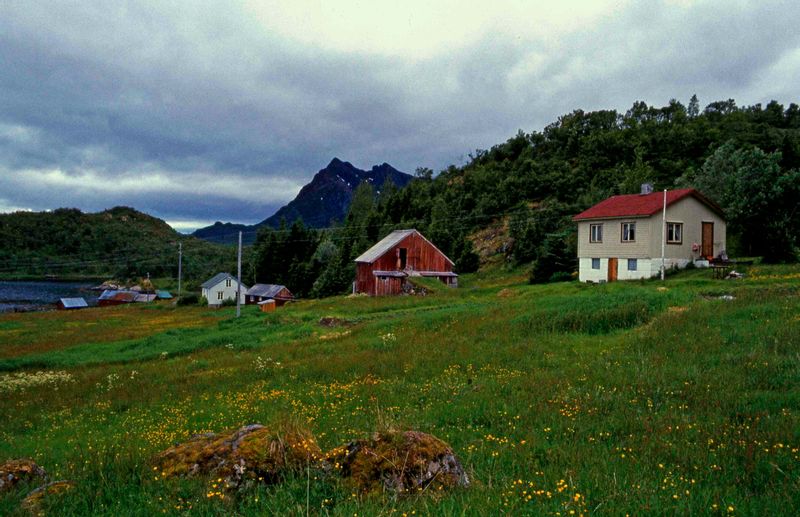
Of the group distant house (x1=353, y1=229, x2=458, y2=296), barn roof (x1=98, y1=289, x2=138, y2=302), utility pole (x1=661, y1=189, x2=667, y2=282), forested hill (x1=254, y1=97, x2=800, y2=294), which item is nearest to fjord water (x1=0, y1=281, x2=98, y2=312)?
barn roof (x1=98, y1=289, x2=138, y2=302)

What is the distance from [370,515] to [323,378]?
1038 centimetres

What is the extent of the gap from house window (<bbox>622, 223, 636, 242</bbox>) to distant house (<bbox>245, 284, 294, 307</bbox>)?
55058 millimetres

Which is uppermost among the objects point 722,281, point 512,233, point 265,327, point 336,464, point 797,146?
point 797,146

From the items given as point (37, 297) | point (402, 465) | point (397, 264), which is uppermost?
point (397, 264)

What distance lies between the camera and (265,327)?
112ft

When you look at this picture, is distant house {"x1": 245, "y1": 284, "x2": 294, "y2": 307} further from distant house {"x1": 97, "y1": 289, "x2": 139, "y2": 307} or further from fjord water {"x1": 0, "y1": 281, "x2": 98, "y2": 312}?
fjord water {"x1": 0, "y1": 281, "x2": 98, "y2": 312}

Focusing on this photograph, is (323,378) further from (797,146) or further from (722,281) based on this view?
(797,146)

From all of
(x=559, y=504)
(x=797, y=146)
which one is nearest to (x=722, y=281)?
(x=559, y=504)

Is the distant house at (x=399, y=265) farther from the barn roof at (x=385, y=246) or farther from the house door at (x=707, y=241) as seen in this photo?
the house door at (x=707, y=241)

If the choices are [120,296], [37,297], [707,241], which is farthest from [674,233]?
[37,297]

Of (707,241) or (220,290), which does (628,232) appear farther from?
(220,290)

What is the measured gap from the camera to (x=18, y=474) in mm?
5984

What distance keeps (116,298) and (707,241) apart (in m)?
115

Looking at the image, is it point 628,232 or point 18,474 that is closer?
point 18,474
